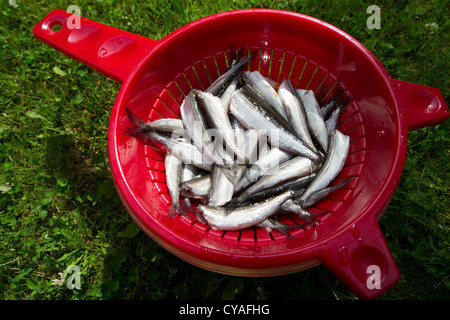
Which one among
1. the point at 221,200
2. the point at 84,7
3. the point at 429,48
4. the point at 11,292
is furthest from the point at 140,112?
the point at 429,48

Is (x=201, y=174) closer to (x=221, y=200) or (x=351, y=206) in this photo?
(x=221, y=200)

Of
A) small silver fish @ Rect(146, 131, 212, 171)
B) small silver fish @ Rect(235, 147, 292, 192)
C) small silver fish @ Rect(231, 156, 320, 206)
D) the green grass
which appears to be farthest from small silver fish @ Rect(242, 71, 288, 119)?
the green grass

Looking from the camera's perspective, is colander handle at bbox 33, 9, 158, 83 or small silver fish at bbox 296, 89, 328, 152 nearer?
colander handle at bbox 33, 9, 158, 83

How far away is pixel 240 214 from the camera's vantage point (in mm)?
1998

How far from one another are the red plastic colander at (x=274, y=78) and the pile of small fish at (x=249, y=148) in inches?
4.6

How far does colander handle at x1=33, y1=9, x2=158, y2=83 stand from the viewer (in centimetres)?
214

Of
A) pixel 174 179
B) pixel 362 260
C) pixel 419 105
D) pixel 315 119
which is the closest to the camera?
pixel 362 260

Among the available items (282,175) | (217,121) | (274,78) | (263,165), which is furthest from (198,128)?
(274,78)

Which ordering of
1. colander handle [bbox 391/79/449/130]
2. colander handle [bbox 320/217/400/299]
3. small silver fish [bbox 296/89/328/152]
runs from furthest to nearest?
small silver fish [bbox 296/89/328/152]
colander handle [bbox 391/79/449/130]
colander handle [bbox 320/217/400/299]

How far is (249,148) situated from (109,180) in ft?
4.68

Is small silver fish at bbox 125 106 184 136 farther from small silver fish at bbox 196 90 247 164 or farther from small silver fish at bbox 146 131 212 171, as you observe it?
small silver fish at bbox 196 90 247 164

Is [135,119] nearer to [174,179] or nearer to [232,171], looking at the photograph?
[174,179]

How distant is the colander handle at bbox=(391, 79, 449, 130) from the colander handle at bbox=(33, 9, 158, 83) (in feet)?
5.63

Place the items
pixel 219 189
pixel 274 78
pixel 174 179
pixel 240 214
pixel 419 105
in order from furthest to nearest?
1. pixel 274 78
2. pixel 174 179
3. pixel 219 189
4. pixel 240 214
5. pixel 419 105
